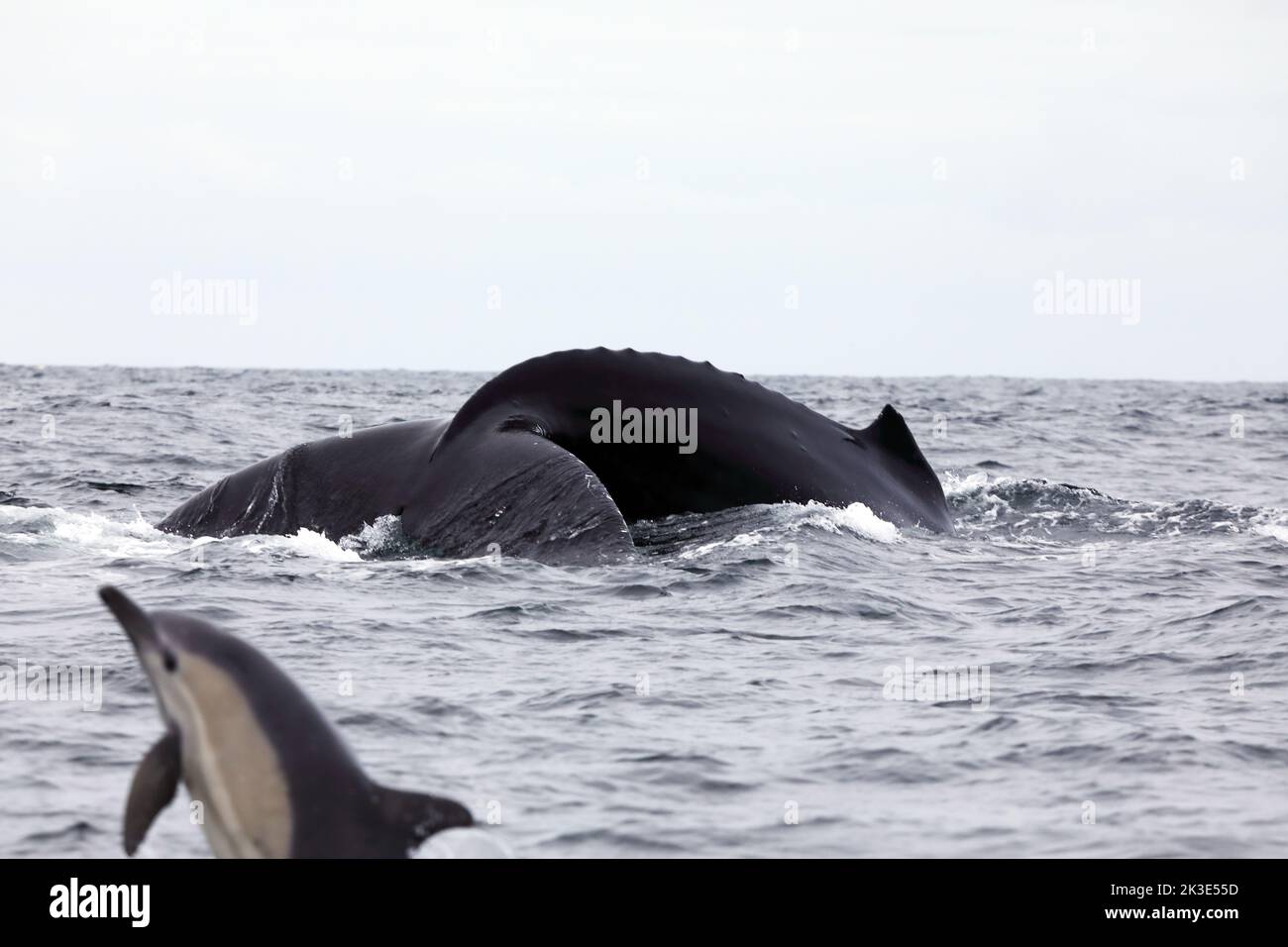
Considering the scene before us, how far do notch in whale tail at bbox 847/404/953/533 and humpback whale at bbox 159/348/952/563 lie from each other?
0.02 metres

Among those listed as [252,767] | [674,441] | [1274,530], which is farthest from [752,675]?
[1274,530]

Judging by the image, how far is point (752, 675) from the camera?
743 centimetres

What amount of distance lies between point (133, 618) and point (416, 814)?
2.46ft

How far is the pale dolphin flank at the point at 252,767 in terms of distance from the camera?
11.4ft

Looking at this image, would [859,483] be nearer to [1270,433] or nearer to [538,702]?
[538,702]

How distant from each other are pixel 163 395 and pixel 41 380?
36.6 ft

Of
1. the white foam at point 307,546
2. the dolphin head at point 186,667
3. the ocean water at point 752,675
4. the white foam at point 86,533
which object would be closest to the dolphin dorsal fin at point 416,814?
the dolphin head at point 186,667

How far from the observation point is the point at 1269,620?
30.1 ft

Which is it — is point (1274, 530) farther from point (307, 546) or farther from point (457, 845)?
point (457, 845)

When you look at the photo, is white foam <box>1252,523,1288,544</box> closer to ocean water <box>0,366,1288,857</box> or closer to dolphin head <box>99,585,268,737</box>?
ocean water <box>0,366,1288,857</box>

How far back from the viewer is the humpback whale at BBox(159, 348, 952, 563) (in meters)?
9.47

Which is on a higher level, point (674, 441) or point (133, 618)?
point (674, 441)
